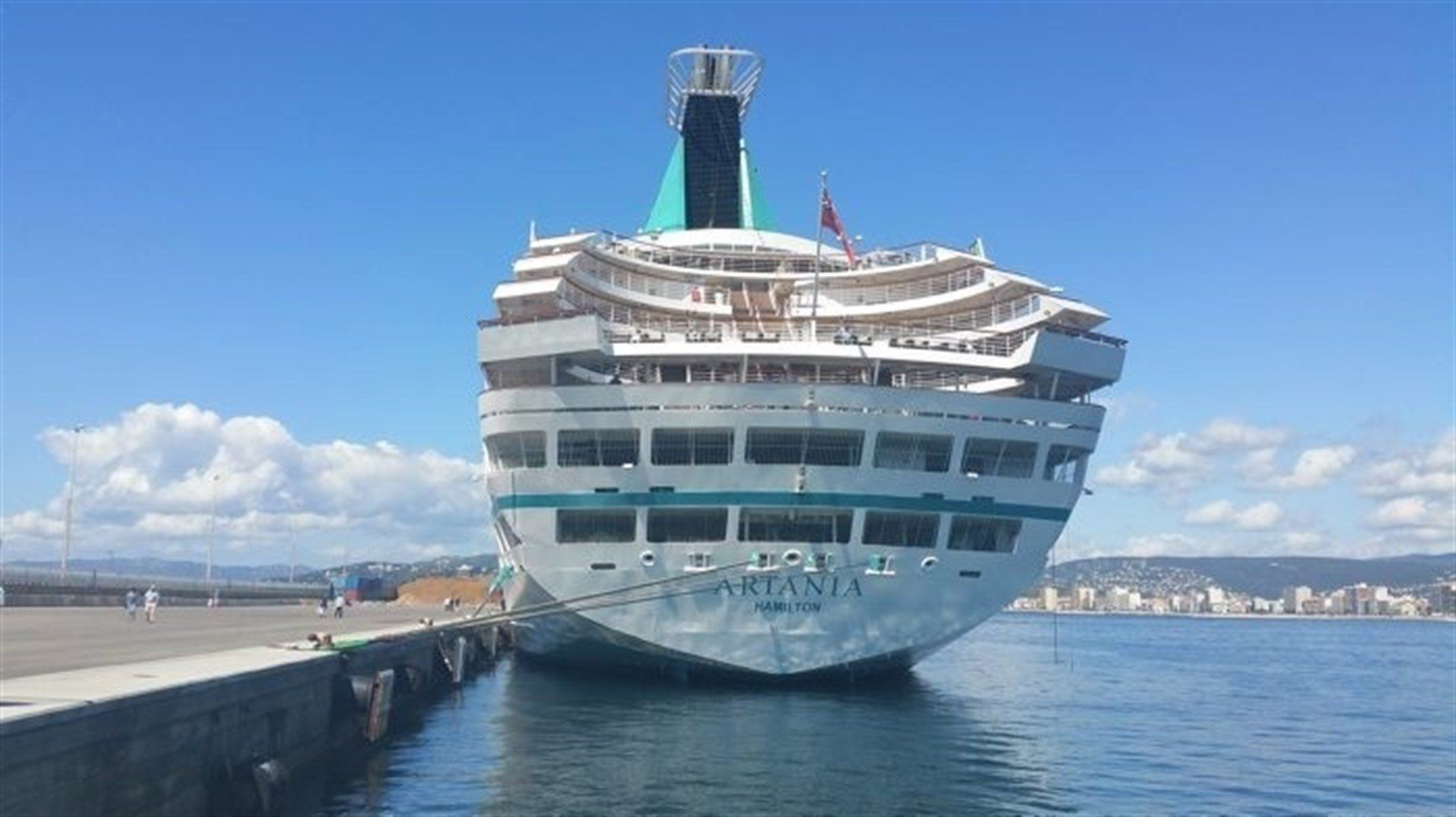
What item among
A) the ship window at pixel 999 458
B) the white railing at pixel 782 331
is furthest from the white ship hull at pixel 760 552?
the white railing at pixel 782 331

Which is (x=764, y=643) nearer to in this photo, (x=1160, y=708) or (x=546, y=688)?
(x=546, y=688)

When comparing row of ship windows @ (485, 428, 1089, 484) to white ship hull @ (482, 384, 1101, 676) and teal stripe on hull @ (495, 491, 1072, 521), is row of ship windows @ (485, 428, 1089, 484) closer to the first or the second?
white ship hull @ (482, 384, 1101, 676)

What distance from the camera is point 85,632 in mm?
35000

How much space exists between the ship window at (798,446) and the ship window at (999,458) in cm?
349

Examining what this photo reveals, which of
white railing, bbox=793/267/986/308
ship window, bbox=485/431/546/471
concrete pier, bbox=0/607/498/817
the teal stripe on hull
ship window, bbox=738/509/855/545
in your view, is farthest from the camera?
white railing, bbox=793/267/986/308

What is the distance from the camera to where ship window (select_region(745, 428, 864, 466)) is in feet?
115

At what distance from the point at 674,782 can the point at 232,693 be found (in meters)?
8.69

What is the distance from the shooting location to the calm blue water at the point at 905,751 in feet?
77.6

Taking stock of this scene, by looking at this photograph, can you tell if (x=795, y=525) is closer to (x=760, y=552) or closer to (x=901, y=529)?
(x=760, y=552)

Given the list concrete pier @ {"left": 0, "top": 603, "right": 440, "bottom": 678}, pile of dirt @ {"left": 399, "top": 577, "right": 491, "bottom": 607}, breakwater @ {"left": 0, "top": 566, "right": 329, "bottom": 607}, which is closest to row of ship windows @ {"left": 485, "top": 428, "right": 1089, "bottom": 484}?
concrete pier @ {"left": 0, "top": 603, "right": 440, "bottom": 678}

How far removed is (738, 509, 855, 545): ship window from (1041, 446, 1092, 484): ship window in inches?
321

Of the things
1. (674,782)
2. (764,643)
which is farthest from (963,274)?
(674,782)

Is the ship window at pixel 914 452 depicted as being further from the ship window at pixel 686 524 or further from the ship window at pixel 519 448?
the ship window at pixel 519 448

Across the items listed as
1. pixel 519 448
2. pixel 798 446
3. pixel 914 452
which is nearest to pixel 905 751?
pixel 798 446
